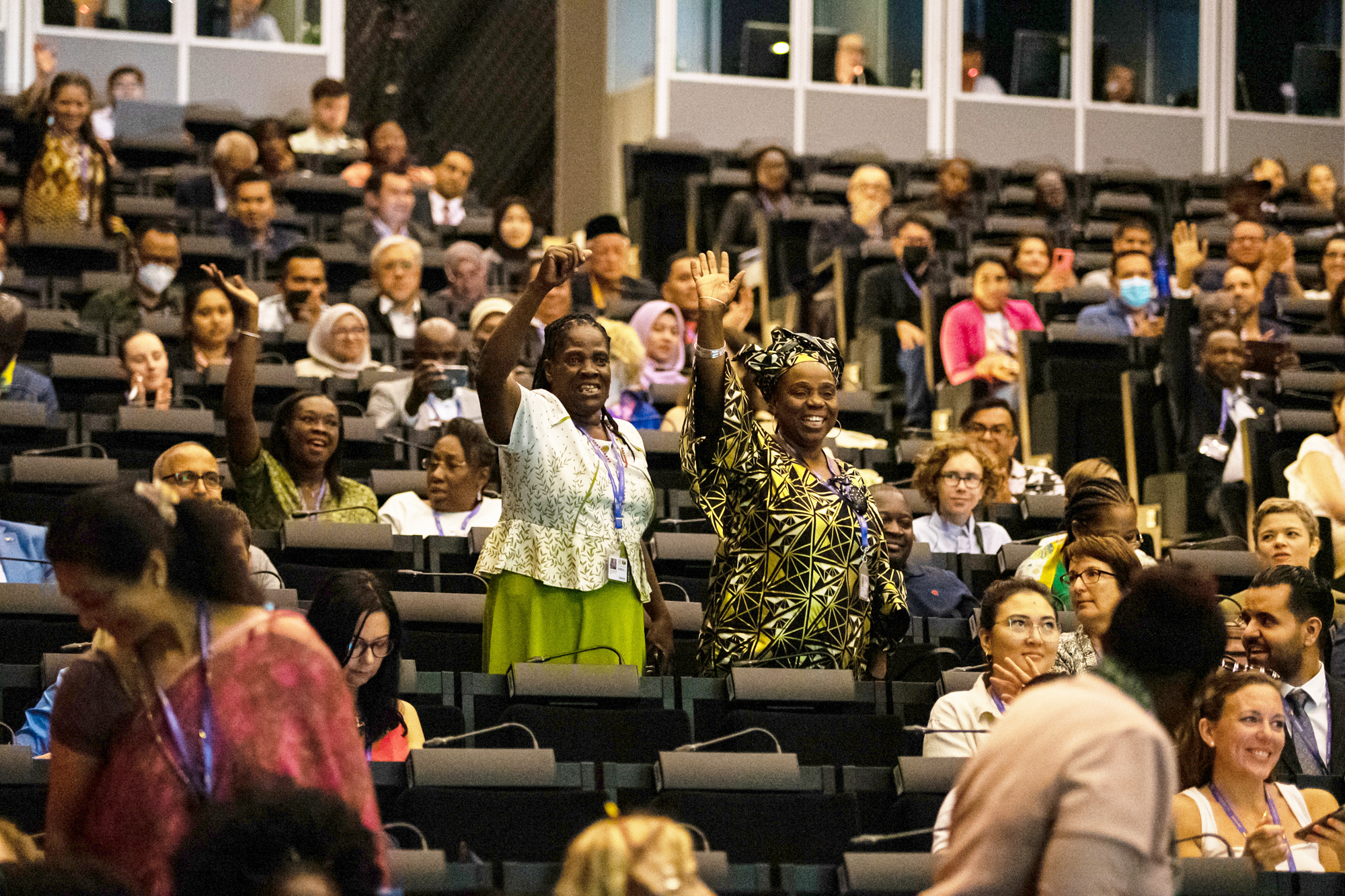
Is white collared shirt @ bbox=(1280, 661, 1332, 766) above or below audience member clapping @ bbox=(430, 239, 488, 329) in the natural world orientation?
below

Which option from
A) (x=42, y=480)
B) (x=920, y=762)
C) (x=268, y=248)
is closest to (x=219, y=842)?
(x=920, y=762)

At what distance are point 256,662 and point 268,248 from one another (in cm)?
624

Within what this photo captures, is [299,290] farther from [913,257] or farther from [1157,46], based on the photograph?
[1157,46]

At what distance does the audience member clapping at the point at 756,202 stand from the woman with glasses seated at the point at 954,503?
353cm

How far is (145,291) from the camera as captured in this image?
6941 mm

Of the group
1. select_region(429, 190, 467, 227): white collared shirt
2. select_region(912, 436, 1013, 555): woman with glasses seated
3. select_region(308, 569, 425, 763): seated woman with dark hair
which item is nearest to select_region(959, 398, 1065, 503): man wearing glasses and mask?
select_region(912, 436, 1013, 555): woman with glasses seated

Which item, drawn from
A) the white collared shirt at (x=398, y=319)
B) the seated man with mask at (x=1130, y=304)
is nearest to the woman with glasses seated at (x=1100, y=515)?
the seated man with mask at (x=1130, y=304)

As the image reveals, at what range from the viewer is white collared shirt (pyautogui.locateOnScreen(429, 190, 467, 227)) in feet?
29.6

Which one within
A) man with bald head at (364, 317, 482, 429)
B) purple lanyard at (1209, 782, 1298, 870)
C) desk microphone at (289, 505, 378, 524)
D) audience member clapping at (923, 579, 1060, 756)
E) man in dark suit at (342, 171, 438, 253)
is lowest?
purple lanyard at (1209, 782, 1298, 870)

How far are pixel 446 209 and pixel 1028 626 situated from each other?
19.7 feet

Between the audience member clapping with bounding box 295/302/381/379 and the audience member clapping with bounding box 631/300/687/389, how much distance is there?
957 mm

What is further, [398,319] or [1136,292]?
[1136,292]

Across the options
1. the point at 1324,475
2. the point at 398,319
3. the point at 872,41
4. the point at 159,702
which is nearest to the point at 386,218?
the point at 398,319

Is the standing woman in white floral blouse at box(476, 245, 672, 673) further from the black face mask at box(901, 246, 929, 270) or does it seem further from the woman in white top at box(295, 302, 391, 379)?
the black face mask at box(901, 246, 929, 270)
